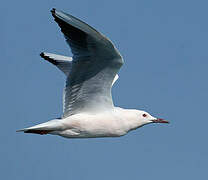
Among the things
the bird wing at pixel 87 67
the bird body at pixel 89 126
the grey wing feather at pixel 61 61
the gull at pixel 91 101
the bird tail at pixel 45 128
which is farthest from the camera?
the grey wing feather at pixel 61 61

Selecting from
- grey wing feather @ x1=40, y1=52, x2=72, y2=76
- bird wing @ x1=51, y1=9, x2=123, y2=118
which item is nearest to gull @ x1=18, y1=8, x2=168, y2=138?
bird wing @ x1=51, y1=9, x2=123, y2=118

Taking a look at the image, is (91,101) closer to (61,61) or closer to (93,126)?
(93,126)

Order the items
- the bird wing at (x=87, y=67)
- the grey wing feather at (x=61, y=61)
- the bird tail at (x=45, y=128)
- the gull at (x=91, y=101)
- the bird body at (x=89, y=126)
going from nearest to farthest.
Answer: the bird wing at (x=87, y=67) → the gull at (x=91, y=101) → the bird tail at (x=45, y=128) → the bird body at (x=89, y=126) → the grey wing feather at (x=61, y=61)

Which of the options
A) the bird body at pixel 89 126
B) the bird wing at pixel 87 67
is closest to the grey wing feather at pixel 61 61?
the bird wing at pixel 87 67

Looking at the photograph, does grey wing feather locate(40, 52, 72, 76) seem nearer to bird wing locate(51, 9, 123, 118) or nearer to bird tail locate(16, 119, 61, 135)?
bird wing locate(51, 9, 123, 118)

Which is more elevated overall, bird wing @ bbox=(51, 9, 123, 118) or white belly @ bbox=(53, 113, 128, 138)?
bird wing @ bbox=(51, 9, 123, 118)

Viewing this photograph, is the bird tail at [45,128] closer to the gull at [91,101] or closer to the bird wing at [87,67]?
the gull at [91,101]

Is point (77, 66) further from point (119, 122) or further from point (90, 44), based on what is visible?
point (119, 122)

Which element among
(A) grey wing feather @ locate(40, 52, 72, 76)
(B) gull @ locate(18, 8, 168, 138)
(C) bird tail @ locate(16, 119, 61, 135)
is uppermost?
(A) grey wing feather @ locate(40, 52, 72, 76)

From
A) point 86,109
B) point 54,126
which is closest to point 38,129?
point 54,126

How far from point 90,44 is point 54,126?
1.79 meters

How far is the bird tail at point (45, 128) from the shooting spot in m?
11.5

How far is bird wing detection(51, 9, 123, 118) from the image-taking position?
10539 millimetres

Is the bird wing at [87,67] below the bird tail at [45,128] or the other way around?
the other way around
